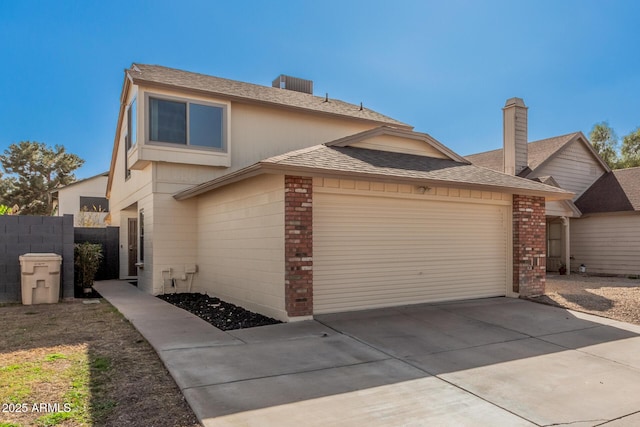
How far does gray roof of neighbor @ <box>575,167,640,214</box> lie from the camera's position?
51.8 ft

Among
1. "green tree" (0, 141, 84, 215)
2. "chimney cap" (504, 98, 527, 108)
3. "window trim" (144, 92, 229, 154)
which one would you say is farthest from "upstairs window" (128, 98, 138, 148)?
"green tree" (0, 141, 84, 215)

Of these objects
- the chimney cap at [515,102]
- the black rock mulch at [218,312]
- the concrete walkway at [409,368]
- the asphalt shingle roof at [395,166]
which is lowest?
the black rock mulch at [218,312]

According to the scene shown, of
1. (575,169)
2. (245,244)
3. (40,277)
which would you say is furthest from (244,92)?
(575,169)

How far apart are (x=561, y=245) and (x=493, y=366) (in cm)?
1414

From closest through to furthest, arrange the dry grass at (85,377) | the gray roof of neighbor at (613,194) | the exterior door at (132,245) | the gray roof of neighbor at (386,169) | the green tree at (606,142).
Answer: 1. the dry grass at (85,377)
2. the gray roof of neighbor at (386,169)
3. the exterior door at (132,245)
4. the gray roof of neighbor at (613,194)
5. the green tree at (606,142)

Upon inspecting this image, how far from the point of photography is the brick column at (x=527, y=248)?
32.3 feet

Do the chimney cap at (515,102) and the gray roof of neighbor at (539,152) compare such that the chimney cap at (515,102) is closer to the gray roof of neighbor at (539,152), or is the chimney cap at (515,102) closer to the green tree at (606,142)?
the gray roof of neighbor at (539,152)

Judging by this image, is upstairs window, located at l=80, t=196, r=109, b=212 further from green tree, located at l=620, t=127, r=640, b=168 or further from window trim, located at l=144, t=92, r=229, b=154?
green tree, located at l=620, t=127, r=640, b=168

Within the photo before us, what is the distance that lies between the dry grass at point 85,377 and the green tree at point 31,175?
3320 centimetres

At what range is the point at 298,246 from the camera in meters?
7.33

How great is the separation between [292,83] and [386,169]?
9.25 meters

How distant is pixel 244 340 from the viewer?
6293 mm

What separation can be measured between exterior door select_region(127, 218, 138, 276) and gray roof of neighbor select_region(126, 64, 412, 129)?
5892 mm

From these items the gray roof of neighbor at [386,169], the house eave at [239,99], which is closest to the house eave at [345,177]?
the gray roof of neighbor at [386,169]
